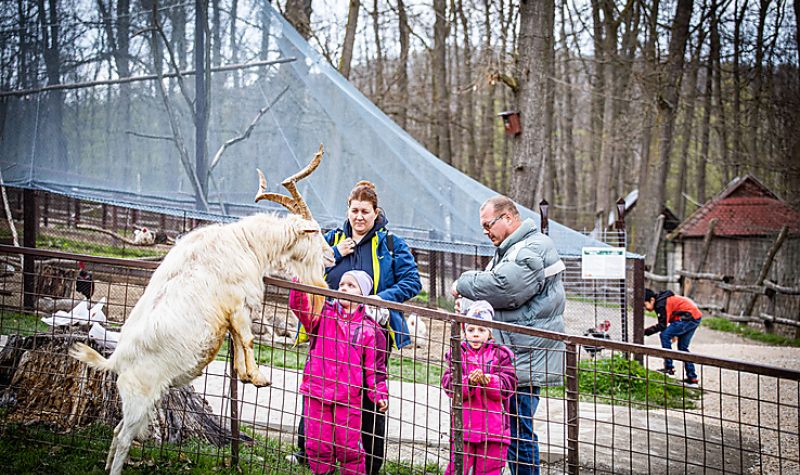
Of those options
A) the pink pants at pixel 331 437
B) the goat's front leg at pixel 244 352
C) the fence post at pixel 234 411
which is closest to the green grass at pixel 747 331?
the pink pants at pixel 331 437

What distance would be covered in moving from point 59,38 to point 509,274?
6.75 m

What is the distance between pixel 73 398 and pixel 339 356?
2083 mm

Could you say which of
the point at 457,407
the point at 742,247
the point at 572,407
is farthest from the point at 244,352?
the point at 742,247

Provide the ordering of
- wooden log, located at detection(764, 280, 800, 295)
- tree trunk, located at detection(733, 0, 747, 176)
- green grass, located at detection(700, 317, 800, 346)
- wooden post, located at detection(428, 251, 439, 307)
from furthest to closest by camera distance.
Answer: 1. tree trunk, located at detection(733, 0, 747, 176)
2. wooden log, located at detection(764, 280, 800, 295)
3. green grass, located at detection(700, 317, 800, 346)
4. wooden post, located at detection(428, 251, 439, 307)

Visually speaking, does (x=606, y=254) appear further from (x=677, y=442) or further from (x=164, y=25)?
(x=164, y=25)

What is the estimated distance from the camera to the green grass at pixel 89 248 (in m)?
9.23

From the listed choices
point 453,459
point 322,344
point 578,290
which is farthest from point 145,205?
point 578,290

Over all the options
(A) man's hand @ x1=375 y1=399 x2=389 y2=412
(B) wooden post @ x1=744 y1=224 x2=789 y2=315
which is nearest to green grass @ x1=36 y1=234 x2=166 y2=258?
(A) man's hand @ x1=375 y1=399 x2=389 y2=412

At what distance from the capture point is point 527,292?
3.76 m

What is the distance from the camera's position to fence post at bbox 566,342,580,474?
3.04 meters

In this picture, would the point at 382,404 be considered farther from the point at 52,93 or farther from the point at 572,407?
the point at 52,93

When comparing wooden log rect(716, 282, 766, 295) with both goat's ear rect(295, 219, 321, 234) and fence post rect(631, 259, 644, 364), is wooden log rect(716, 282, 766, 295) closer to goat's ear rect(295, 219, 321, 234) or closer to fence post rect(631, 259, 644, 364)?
fence post rect(631, 259, 644, 364)

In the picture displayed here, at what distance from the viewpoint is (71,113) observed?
798cm

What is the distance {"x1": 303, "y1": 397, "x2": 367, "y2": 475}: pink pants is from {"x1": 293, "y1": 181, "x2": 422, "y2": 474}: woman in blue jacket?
220mm
